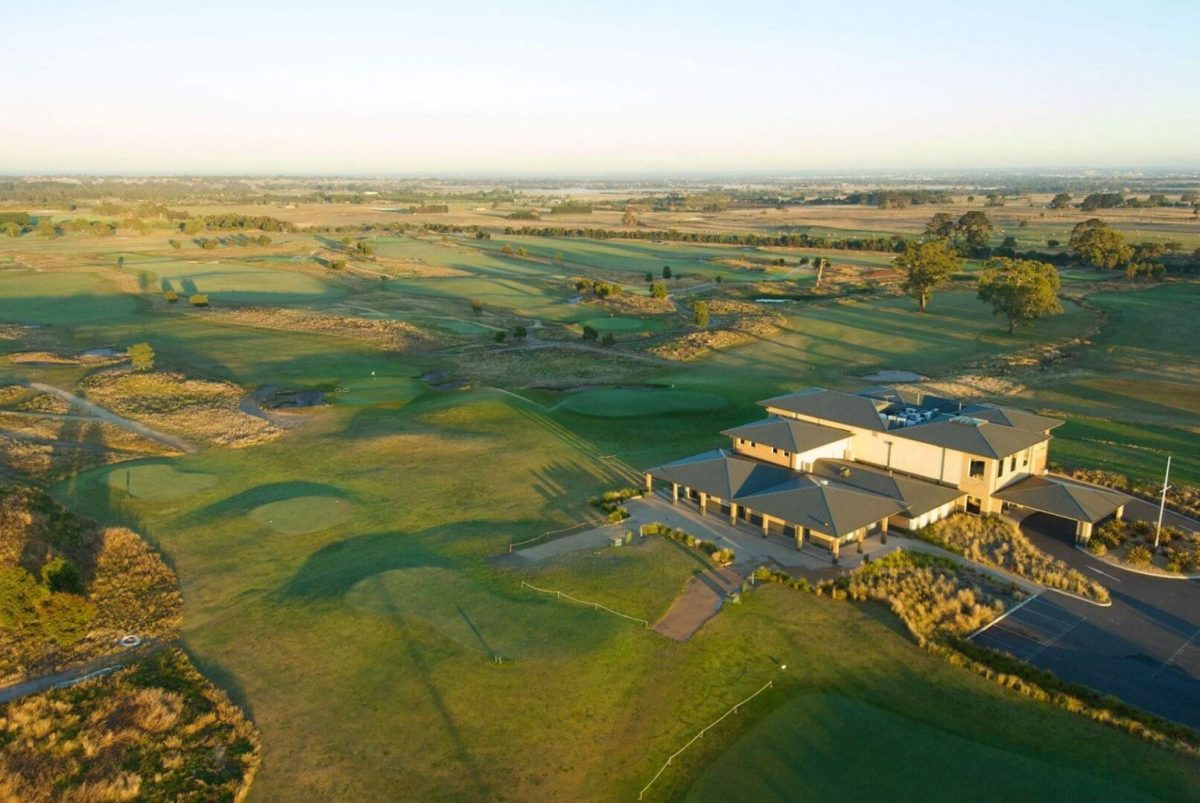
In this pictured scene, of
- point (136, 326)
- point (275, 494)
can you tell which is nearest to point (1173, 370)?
point (275, 494)

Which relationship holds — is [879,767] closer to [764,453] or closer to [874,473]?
[874,473]

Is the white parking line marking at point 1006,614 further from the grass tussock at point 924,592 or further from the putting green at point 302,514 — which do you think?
the putting green at point 302,514

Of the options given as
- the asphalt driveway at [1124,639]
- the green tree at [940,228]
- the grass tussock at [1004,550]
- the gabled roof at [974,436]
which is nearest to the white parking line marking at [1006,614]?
the asphalt driveway at [1124,639]

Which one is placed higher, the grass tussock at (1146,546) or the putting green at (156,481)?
the grass tussock at (1146,546)

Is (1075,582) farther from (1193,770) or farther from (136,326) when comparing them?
(136,326)

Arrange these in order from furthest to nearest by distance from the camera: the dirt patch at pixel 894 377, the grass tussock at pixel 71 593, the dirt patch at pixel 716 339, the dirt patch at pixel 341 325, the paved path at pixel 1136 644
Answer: the dirt patch at pixel 341 325 → the dirt patch at pixel 716 339 → the dirt patch at pixel 894 377 → the grass tussock at pixel 71 593 → the paved path at pixel 1136 644

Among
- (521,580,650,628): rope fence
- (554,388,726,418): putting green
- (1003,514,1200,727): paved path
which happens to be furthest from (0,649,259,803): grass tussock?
(554,388,726,418): putting green
